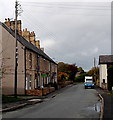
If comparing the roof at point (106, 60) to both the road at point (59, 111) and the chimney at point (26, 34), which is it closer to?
the chimney at point (26, 34)

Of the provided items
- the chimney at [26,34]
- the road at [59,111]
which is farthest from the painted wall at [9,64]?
the road at [59,111]

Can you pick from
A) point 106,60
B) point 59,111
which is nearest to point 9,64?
point 59,111

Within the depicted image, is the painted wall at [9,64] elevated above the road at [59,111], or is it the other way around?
the painted wall at [9,64]

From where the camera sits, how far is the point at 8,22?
36781mm

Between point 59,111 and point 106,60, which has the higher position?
point 106,60

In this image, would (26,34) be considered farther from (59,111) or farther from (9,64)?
(59,111)

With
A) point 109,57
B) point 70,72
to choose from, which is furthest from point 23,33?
point 70,72

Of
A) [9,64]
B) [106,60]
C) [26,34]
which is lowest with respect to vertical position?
[9,64]

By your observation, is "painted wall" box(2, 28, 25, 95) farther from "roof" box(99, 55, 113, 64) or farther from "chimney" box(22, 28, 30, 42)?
"roof" box(99, 55, 113, 64)

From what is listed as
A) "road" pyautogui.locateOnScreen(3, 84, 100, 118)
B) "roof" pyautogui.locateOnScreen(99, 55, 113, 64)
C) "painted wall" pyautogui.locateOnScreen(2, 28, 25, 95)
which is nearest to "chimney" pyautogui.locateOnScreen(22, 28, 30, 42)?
"painted wall" pyautogui.locateOnScreen(2, 28, 25, 95)

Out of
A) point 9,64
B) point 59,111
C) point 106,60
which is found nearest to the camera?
point 59,111

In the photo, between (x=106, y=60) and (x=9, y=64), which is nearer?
(x=9, y=64)

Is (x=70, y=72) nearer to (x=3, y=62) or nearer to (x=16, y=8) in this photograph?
(x=3, y=62)

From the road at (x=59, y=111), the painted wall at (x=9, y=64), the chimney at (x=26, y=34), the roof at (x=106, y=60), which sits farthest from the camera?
the roof at (x=106, y=60)
